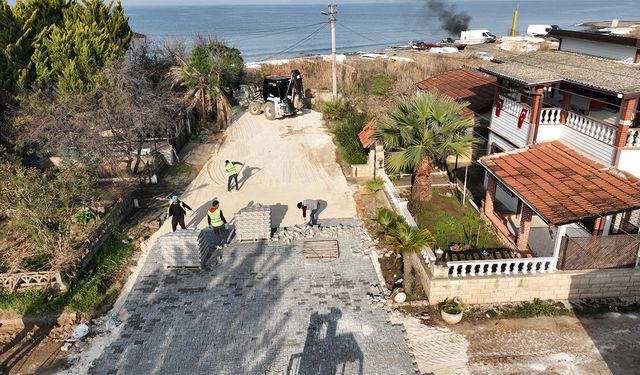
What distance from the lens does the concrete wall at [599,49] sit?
13.6 metres

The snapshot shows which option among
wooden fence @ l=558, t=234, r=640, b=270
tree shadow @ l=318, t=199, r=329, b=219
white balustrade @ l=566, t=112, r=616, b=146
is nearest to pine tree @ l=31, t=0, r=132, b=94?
tree shadow @ l=318, t=199, r=329, b=219

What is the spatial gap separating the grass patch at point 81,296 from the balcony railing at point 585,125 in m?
13.5

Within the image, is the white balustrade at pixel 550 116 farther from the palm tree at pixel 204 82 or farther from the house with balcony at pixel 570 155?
the palm tree at pixel 204 82

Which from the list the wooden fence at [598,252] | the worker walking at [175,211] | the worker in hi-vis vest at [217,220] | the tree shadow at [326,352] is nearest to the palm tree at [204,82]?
the worker walking at [175,211]

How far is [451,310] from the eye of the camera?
10664 mm

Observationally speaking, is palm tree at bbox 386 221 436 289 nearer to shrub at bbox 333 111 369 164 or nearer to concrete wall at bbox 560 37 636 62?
shrub at bbox 333 111 369 164

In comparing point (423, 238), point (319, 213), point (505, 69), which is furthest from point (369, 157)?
point (423, 238)

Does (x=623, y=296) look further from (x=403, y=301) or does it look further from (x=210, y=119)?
(x=210, y=119)

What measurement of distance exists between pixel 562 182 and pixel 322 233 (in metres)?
7.18

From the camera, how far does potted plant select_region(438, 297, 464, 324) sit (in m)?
10.5

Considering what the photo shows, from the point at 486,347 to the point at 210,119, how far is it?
21659mm

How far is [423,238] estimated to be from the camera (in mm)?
11336

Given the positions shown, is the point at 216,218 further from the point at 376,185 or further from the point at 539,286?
the point at 539,286

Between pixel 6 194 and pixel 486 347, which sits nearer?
pixel 486 347
